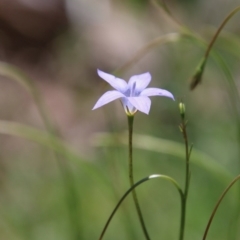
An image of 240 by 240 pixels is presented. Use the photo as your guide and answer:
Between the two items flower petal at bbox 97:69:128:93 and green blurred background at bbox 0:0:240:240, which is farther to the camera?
green blurred background at bbox 0:0:240:240

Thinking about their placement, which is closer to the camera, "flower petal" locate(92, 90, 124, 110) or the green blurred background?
"flower petal" locate(92, 90, 124, 110)

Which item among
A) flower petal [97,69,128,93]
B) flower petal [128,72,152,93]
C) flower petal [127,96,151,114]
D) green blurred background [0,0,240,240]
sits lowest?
flower petal [127,96,151,114]

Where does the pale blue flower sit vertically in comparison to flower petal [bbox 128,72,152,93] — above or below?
below

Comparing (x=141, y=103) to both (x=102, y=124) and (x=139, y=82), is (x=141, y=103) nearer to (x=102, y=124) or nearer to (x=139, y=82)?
(x=139, y=82)

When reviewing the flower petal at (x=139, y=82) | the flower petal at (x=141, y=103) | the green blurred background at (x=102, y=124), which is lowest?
the flower petal at (x=141, y=103)

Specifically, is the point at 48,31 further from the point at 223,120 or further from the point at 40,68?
the point at 223,120

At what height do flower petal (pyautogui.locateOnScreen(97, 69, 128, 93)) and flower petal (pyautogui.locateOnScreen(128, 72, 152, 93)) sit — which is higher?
flower petal (pyautogui.locateOnScreen(128, 72, 152, 93))
